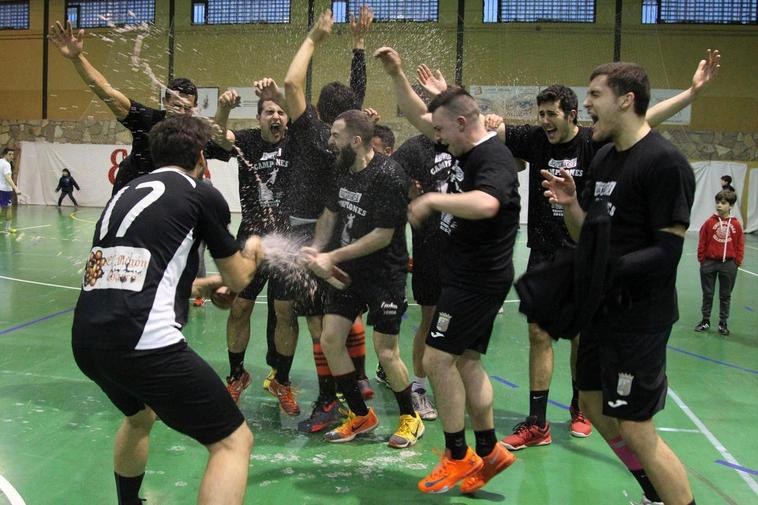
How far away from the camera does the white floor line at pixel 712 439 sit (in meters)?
3.97

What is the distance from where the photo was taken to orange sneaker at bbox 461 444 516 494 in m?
3.77

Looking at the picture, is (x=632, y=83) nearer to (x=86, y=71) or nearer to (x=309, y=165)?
(x=309, y=165)

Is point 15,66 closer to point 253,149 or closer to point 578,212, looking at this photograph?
point 253,149

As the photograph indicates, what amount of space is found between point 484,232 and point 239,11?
68.2ft

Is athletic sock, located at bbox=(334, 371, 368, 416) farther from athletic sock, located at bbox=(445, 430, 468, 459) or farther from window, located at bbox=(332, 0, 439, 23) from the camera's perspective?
window, located at bbox=(332, 0, 439, 23)

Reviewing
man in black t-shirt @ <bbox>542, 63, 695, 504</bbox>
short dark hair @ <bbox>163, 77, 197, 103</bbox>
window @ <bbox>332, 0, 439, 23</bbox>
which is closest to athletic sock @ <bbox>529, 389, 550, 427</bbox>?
man in black t-shirt @ <bbox>542, 63, 695, 504</bbox>

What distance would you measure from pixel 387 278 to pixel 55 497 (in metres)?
2.24

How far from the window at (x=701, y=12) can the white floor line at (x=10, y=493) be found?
22.9m

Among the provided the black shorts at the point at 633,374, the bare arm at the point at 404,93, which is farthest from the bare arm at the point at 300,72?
the black shorts at the point at 633,374

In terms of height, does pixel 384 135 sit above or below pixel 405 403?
above

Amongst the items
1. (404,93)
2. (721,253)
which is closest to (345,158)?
(404,93)

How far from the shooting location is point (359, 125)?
443 centimetres

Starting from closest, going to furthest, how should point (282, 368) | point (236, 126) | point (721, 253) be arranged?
1. point (282, 368)
2. point (721, 253)
3. point (236, 126)

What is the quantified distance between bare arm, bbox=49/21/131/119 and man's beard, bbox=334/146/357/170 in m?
1.47
